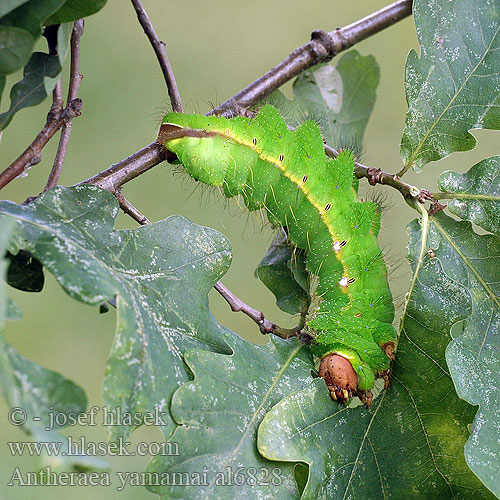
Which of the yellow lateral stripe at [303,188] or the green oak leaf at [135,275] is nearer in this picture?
the green oak leaf at [135,275]

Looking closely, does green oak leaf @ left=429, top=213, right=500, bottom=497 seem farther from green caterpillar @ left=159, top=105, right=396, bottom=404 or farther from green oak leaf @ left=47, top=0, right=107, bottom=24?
green oak leaf @ left=47, top=0, right=107, bottom=24

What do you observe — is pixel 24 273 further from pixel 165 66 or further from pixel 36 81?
pixel 165 66

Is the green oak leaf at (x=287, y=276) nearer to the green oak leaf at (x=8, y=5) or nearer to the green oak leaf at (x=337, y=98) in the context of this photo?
the green oak leaf at (x=337, y=98)

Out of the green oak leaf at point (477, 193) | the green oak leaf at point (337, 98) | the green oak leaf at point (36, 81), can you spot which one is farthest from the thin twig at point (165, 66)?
the green oak leaf at point (477, 193)

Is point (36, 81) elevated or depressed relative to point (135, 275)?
elevated

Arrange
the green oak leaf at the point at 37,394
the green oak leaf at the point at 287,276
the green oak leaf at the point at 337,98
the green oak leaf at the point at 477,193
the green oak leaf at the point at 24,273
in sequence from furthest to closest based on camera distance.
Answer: the green oak leaf at the point at 337,98 → the green oak leaf at the point at 287,276 → the green oak leaf at the point at 477,193 → the green oak leaf at the point at 24,273 → the green oak leaf at the point at 37,394

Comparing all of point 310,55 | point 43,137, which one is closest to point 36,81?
point 43,137

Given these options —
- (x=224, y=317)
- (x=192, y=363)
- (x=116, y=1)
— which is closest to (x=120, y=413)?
(x=192, y=363)
